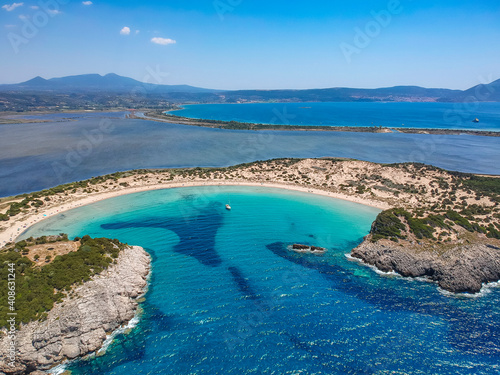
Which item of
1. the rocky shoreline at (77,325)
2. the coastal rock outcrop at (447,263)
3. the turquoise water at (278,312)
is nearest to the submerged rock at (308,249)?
the turquoise water at (278,312)

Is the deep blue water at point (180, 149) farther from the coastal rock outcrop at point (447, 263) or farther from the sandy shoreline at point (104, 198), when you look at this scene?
the coastal rock outcrop at point (447, 263)

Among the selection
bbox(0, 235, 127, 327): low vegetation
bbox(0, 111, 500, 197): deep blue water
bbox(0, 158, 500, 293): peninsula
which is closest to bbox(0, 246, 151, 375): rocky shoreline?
bbox(0, 235, 127, 327): low vegetation

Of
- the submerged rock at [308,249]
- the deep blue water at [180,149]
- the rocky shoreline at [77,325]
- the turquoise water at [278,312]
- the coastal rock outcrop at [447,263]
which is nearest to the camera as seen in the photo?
the rocky shoreline at [77,325]

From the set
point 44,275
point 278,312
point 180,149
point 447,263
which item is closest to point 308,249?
point 278,312

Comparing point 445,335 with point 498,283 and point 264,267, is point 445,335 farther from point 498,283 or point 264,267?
point 264,267

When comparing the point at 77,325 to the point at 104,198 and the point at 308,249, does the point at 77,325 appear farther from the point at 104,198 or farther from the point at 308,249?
the point at 104,198

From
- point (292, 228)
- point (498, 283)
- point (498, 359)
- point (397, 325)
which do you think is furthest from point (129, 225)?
point (498, 283)
